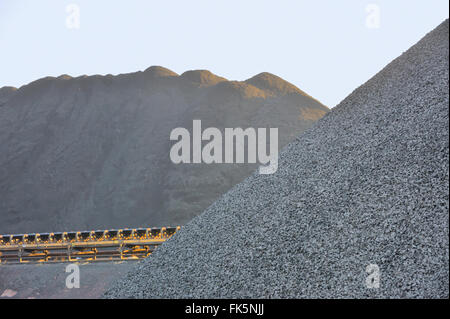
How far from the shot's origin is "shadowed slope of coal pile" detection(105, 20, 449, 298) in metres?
7.93

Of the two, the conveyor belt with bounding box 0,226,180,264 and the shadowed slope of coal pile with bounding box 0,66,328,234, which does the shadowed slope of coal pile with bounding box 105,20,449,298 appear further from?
the shadowed slope of coal pile with bounding box 0,66,328,234

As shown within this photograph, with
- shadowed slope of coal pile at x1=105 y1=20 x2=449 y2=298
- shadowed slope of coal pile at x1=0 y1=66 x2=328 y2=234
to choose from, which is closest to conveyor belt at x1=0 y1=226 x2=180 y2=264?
shadowed slope of coal pile at x1=105 y1=20 x2=449 y2=298

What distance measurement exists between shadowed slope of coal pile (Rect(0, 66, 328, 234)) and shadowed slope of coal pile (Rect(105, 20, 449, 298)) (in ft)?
112

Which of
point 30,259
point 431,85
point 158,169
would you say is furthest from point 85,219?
point 431,85

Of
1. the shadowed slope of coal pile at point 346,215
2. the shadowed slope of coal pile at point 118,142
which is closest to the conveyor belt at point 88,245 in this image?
the shadowed slope of coal pile at point 346,215

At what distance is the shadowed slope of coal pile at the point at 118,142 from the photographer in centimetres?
4991

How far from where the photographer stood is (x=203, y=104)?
6488cm

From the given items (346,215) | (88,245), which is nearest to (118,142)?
(88,245)

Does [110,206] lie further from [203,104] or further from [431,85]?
[431,85]

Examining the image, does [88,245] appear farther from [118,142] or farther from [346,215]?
[118,142]

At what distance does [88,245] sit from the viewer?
83.6ft

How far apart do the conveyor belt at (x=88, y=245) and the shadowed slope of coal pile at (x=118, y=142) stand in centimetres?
1951

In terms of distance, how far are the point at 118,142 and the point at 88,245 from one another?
37.6 meters

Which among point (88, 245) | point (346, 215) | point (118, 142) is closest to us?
point (346, 215)
